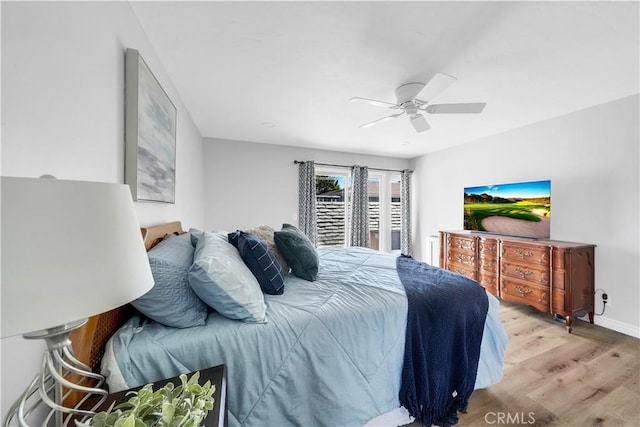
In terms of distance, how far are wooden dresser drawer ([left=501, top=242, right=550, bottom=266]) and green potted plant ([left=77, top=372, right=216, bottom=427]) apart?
3.57 metres

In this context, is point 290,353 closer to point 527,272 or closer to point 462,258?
point 527,272

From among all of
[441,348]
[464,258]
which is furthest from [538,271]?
[441,348]

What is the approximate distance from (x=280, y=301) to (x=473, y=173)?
414 centimetres

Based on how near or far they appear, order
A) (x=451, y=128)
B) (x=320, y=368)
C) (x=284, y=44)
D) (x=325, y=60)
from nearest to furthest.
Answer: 1. (x=320, y=368)
2. (x=284, y=44)
3. (x=325, y=60)
4. (x=451, y=128)

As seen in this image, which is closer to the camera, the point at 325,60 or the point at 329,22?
the point at 329,22

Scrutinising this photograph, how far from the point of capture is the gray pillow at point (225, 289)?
1.18 meters

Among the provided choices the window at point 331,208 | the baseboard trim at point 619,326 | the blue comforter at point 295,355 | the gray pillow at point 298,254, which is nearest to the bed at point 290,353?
the blue comforter at point 295,355

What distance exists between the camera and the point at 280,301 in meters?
1.51

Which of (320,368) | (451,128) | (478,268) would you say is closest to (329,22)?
(320,368)

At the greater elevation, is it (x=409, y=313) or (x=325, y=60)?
(x=325, y=60)

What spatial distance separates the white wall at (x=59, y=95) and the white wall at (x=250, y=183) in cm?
272

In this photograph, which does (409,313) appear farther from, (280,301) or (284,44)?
(284,44)

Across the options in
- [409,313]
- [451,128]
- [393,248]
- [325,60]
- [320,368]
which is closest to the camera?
[320,368]

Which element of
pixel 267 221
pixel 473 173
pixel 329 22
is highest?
pixel 329 22
